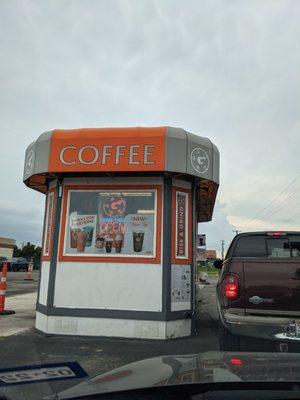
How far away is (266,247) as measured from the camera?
6.75 metres

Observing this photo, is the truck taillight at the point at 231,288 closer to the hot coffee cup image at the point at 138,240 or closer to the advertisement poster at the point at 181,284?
the advertisement poster at the point at 181,284

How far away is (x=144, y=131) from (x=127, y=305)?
10.5 feet

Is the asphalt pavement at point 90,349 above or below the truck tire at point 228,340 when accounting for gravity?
below

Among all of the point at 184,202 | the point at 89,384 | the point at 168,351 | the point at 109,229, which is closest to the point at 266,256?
the point at 168,351

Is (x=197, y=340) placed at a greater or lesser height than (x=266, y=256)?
lesser

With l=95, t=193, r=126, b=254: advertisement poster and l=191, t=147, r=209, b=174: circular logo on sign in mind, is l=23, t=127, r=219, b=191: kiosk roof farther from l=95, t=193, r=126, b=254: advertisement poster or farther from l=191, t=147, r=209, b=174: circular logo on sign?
l=95, t=193, r=126, b=254: advertisement poster

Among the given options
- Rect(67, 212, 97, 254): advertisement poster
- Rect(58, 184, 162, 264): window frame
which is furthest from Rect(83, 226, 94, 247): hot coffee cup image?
Rect(58, 184, 162, 264): window frame

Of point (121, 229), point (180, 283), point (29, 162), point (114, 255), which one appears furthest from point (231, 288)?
point (29, 162)

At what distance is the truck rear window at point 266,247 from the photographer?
6.71 metres

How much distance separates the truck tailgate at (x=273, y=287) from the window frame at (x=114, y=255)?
315 cm

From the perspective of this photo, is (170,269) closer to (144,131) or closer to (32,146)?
(144,131)

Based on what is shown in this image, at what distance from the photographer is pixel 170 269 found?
895 cm

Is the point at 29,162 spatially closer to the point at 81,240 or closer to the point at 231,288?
the point at 81,240

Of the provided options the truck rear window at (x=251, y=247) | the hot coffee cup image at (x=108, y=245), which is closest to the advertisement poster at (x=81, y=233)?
the hot coffee cup image at (x=108, y=245)
